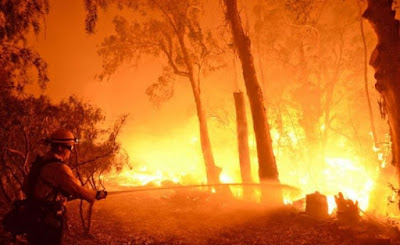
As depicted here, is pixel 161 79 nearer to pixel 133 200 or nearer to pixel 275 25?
pixel 133 200

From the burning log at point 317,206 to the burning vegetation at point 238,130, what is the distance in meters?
0.04

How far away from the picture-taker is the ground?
24.3ft

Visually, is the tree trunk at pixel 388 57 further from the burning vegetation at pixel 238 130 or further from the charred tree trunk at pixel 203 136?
the charred tree trunk at pixel 203 136

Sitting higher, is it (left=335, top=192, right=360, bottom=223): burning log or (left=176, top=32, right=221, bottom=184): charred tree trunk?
(left=176, top=32, right=221, bottom=184): charred tree trunk

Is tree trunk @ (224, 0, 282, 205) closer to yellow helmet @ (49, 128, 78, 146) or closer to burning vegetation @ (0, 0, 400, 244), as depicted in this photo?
burning vegetation @ (0, 0, 400, 244)

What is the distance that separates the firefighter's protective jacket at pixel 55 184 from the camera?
4.28 meters

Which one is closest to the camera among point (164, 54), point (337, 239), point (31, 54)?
point (337, 239)

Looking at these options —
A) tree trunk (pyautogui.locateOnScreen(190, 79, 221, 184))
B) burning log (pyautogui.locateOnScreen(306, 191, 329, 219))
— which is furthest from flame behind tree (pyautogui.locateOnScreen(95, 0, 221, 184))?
burning log (pyautogui.locateOnScreen(306, 191, 329, 219))

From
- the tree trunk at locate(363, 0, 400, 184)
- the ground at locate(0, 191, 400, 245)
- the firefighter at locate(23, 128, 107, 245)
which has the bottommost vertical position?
the ground at locate(0, 191, 400, 245)

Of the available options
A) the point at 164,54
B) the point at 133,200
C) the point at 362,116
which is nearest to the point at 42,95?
the point at 133,200

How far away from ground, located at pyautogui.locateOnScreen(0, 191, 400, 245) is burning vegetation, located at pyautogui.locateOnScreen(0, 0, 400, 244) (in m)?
0.04

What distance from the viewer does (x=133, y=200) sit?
13.8 m

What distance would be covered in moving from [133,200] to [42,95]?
6815mm

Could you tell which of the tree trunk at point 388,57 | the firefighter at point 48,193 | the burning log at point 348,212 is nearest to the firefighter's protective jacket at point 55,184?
the firefighter at point 48,193
